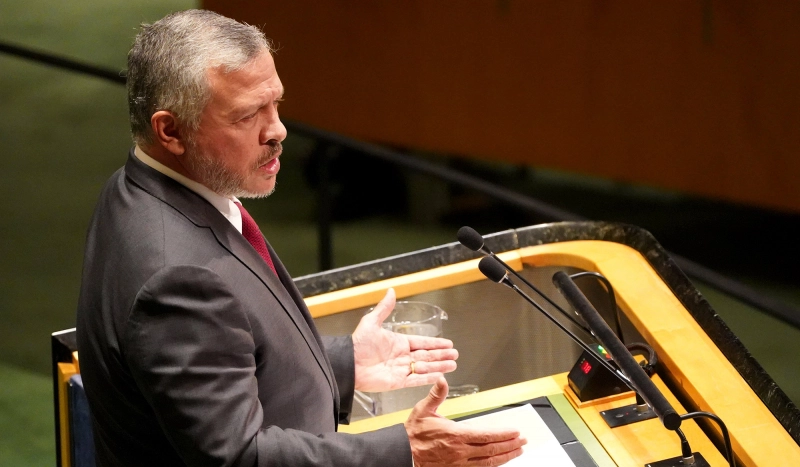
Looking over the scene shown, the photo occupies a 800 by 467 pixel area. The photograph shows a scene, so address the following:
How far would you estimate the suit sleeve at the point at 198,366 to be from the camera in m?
1.35

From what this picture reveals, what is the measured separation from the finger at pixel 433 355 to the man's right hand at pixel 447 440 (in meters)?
0.36

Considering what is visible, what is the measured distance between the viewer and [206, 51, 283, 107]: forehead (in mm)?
1443

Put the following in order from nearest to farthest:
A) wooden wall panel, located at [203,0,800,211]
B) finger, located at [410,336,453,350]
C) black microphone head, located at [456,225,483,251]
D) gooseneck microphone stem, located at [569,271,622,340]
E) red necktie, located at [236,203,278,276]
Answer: red necktie, located at [236,203,278,276], black microphone head, located at [456,225,483,251], finger, located at [410,336,453,350], gooseneck microphone stem, located at [569,271,622,340], wooden wall panel, located at [203,0,800,211]

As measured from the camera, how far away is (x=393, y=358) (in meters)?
1.95

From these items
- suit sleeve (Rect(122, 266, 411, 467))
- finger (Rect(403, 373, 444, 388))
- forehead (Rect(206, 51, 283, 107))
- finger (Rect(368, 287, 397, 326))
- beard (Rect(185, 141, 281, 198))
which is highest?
forehead (Rect(206, 51, 283, 107))

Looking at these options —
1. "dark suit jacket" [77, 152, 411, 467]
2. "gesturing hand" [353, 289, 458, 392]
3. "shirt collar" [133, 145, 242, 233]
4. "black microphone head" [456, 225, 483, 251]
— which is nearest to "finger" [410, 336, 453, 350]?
"gesturing hand" [353, 289, 458, 392]

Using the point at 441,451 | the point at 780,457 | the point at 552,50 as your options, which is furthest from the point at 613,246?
the point at 552,50

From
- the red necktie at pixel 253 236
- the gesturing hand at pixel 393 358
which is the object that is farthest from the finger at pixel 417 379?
the red necktie at pixel 253 236

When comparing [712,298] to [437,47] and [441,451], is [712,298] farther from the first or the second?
[441,451]

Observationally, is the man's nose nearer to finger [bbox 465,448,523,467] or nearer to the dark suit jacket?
the dark suit jacket

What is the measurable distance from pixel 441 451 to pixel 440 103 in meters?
3.53

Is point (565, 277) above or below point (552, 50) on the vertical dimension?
below

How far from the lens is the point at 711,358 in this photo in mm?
1902

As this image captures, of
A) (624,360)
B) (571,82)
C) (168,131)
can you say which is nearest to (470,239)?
(624,360)
